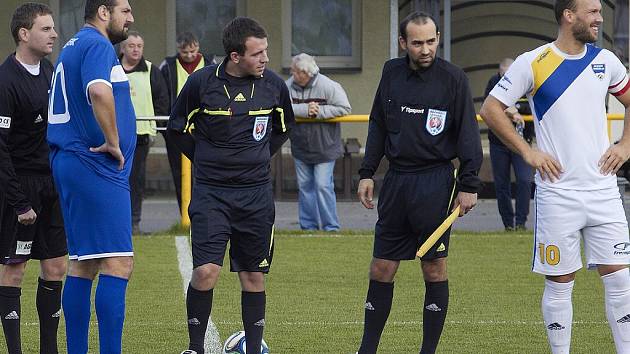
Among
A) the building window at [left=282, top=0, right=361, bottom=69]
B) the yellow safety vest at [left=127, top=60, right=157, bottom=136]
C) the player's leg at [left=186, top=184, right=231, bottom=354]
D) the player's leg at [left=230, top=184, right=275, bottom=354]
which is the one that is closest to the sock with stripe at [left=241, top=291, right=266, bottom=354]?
the player's leg at [left=230, top=184, right=275, bottom=354]

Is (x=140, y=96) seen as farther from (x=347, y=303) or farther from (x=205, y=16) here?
(x=205, y=16)

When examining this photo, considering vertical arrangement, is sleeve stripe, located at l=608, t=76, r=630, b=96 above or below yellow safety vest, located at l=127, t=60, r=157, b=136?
above

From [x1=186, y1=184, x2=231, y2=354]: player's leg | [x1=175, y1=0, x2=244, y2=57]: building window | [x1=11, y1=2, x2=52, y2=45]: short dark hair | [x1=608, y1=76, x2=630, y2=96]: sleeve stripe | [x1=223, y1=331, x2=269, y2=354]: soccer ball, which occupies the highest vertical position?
[x1=11, y1=2, x2=52, y2=45]: short dark hair

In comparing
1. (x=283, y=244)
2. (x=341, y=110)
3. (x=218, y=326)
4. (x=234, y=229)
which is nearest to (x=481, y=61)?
(x=341, y=110)

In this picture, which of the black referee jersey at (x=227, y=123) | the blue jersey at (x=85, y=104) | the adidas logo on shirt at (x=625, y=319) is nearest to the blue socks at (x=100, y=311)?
the blue jersey at (x=85, y=104)

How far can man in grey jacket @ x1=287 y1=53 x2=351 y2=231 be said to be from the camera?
14586 millimetres

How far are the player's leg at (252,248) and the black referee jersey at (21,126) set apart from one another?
1.17 metres

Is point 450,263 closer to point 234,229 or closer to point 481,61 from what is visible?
point 234,229

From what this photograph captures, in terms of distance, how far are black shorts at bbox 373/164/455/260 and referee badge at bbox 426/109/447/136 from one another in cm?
23

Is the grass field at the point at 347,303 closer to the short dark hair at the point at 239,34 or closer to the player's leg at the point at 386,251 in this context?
the player's leg at the point at 386,251

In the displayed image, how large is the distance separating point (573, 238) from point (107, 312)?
253 centimetres

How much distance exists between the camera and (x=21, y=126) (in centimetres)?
798

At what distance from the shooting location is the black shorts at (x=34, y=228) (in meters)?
8.04

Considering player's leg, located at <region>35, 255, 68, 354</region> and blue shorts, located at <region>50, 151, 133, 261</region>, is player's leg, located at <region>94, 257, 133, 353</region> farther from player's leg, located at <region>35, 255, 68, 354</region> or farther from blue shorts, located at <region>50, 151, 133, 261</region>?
player's leg, located at <region>35, 255, 68, 354</region>
